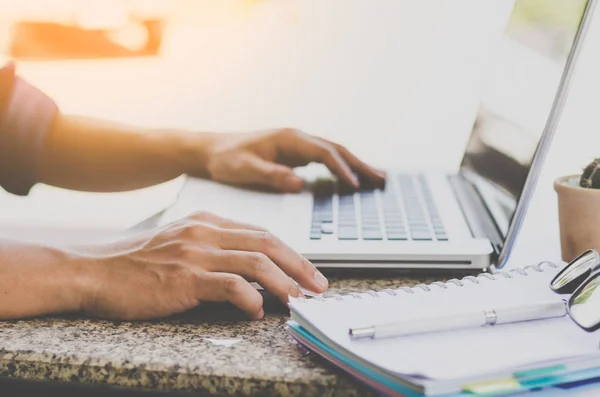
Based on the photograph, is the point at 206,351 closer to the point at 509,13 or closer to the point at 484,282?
the point at 484,282

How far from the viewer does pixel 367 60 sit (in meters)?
1.20

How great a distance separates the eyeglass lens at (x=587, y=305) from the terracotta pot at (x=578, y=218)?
222 millimetres

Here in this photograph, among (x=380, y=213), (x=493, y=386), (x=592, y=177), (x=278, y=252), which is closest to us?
(x=493, y=386)

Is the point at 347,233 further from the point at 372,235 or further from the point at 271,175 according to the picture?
the point at 271,175

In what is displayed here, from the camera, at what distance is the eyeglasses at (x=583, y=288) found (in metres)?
0.52

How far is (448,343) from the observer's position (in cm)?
51

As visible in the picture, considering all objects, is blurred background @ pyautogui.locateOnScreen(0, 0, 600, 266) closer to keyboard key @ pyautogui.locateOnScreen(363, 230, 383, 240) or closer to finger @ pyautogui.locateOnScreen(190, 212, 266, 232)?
keyboard key @ pyautogui.locateOnScreen(363, 230, 383, 240)

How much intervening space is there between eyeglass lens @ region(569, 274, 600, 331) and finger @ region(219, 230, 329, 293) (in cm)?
24

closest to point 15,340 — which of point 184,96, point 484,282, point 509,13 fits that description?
point 484,282

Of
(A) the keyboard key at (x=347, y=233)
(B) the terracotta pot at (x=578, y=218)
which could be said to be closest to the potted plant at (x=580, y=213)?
(B) the terracotta pot at (x=578, y=218)

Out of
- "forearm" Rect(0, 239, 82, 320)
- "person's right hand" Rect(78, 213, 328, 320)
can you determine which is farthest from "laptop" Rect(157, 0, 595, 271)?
"forearm" Rect(0, 239, 82, 320)

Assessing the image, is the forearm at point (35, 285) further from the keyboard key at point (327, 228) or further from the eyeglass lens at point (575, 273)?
the eyeglass lens at point (575, 273)

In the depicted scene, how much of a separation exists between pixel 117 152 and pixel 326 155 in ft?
1.31

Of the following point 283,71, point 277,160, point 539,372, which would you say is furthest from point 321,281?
point 283,71
